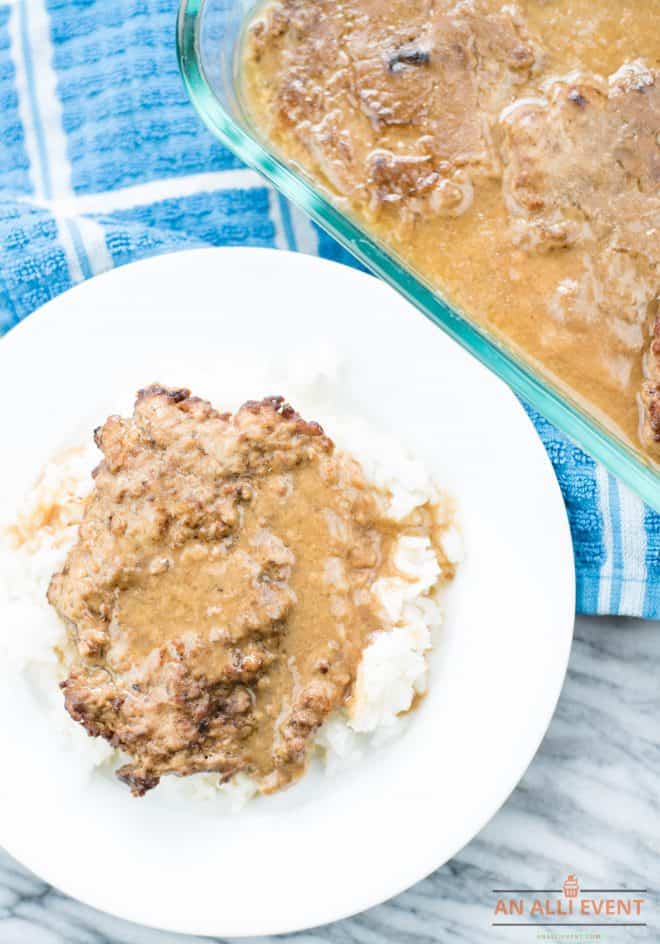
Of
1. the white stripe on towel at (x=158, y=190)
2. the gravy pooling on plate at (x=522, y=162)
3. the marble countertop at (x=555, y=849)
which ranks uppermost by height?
the white stripe on towel at (x=158, y=190)

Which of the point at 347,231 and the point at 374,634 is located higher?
the point at 347,231

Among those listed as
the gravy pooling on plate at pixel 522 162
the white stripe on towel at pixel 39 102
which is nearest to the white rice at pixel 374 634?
the gravy pooling on plate at pixel 522 162

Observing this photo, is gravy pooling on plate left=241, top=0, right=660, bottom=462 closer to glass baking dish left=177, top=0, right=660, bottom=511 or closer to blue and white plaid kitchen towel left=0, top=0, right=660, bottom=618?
Result: glass baking dish left=177, top=0, right=660, bottom=511

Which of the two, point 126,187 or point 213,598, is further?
point 126,187

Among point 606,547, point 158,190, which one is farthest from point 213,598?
point 158,190

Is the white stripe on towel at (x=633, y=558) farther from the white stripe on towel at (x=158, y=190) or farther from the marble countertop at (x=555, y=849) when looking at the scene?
the white stripe on towel at (x=158, y=190)

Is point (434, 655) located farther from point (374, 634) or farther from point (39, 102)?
point (39, 102)

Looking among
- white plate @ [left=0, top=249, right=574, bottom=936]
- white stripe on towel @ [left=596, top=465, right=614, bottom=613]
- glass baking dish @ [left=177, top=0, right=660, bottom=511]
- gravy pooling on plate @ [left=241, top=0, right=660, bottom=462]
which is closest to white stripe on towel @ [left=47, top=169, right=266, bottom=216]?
white plate @ [left=0, top=249, right=574, bottom=936]
